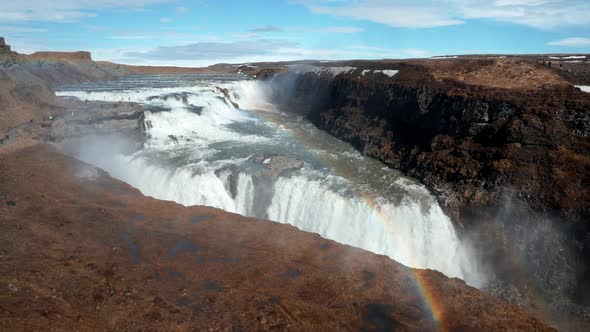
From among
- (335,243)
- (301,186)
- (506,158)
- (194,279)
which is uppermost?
(506,158)

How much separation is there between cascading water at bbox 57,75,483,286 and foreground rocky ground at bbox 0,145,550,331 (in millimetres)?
4028

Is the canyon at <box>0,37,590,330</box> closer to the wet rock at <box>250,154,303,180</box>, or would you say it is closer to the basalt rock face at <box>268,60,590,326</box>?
the basalt rock face at <box>268,60,590,326</box>

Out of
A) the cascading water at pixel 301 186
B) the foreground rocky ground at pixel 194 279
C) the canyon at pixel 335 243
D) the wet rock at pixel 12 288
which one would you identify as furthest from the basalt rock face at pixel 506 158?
the wet rock at pixel 12 288

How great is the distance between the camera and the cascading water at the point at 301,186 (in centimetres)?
1659

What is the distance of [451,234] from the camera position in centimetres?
1695

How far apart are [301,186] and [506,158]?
9722 mm

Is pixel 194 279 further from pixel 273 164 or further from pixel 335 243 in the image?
→ pixel 273 164

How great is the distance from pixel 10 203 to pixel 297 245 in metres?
10.4

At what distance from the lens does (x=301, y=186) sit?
61.1ft

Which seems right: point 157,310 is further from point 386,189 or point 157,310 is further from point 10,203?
point 386,189

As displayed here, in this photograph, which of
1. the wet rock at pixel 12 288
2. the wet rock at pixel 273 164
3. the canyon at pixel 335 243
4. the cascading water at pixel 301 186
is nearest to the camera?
the wet rock at pixel 12 288

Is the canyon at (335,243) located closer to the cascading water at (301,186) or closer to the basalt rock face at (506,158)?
the basalt rock face at (506,158)

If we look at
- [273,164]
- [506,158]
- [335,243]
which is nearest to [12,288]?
[335,243]

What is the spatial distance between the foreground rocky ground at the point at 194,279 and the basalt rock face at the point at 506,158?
596 centimetres
